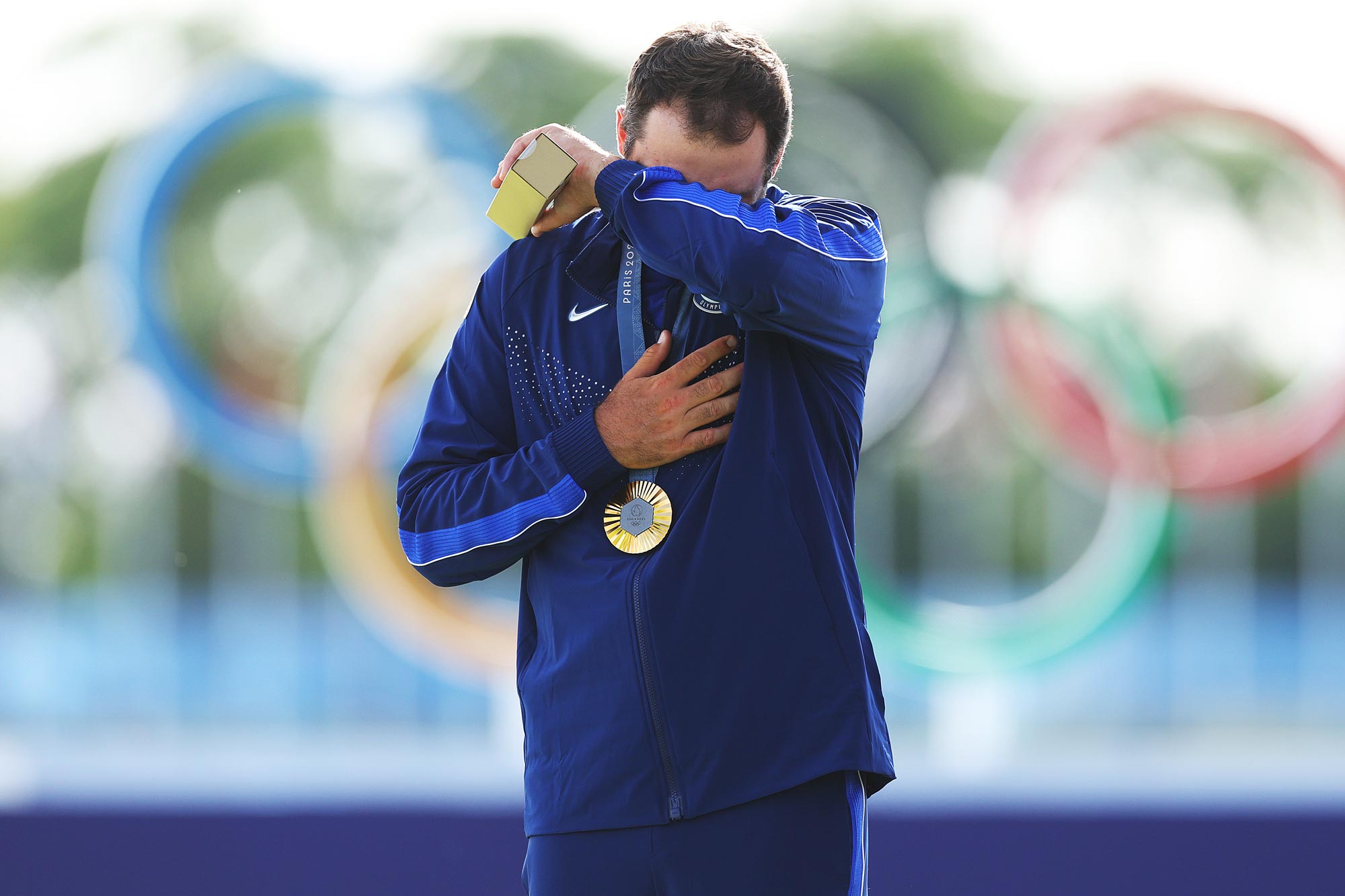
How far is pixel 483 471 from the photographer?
200 centimetres

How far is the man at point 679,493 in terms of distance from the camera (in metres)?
1.83

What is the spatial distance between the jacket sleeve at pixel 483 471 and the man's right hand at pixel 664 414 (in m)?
0.03

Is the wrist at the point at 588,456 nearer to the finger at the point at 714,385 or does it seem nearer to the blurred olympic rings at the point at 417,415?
the finger at the point at 714,385

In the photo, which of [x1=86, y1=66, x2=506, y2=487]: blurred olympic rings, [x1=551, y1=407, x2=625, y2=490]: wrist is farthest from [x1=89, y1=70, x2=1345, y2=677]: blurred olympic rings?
[x1=551, y1=407, x2=625, y2=490]: wrist

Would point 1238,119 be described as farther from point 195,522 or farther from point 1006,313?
point 195,522

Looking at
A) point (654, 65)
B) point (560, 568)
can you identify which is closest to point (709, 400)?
point (560, 568)

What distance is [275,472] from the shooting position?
5.52 m

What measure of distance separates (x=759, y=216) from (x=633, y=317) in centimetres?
24

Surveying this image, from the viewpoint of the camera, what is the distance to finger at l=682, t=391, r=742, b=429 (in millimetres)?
1910

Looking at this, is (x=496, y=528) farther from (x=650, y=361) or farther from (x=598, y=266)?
(x=598, y=266)

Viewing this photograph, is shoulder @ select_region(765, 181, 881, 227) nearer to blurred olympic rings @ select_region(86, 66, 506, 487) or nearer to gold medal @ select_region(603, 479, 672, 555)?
gold medal @ select_region(603, 479, 672, 555)

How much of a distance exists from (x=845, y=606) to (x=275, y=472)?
4.04 meters

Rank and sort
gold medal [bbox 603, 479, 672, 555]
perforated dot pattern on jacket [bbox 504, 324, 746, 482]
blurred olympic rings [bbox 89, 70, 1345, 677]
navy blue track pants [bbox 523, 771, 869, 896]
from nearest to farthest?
navy blue track pants [bbox 523, 771, 869, 896] < gold medal [bbox 603, 479, 672, 555] < perforated dot pattern on jacket [bbox 504, 324, 746, 482] < blurred olympic rings [bbox 89, 70, 1345, 677]

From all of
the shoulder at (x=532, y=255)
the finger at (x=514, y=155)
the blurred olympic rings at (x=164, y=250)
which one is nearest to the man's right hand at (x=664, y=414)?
the shoulder at (x=532, y=255)
